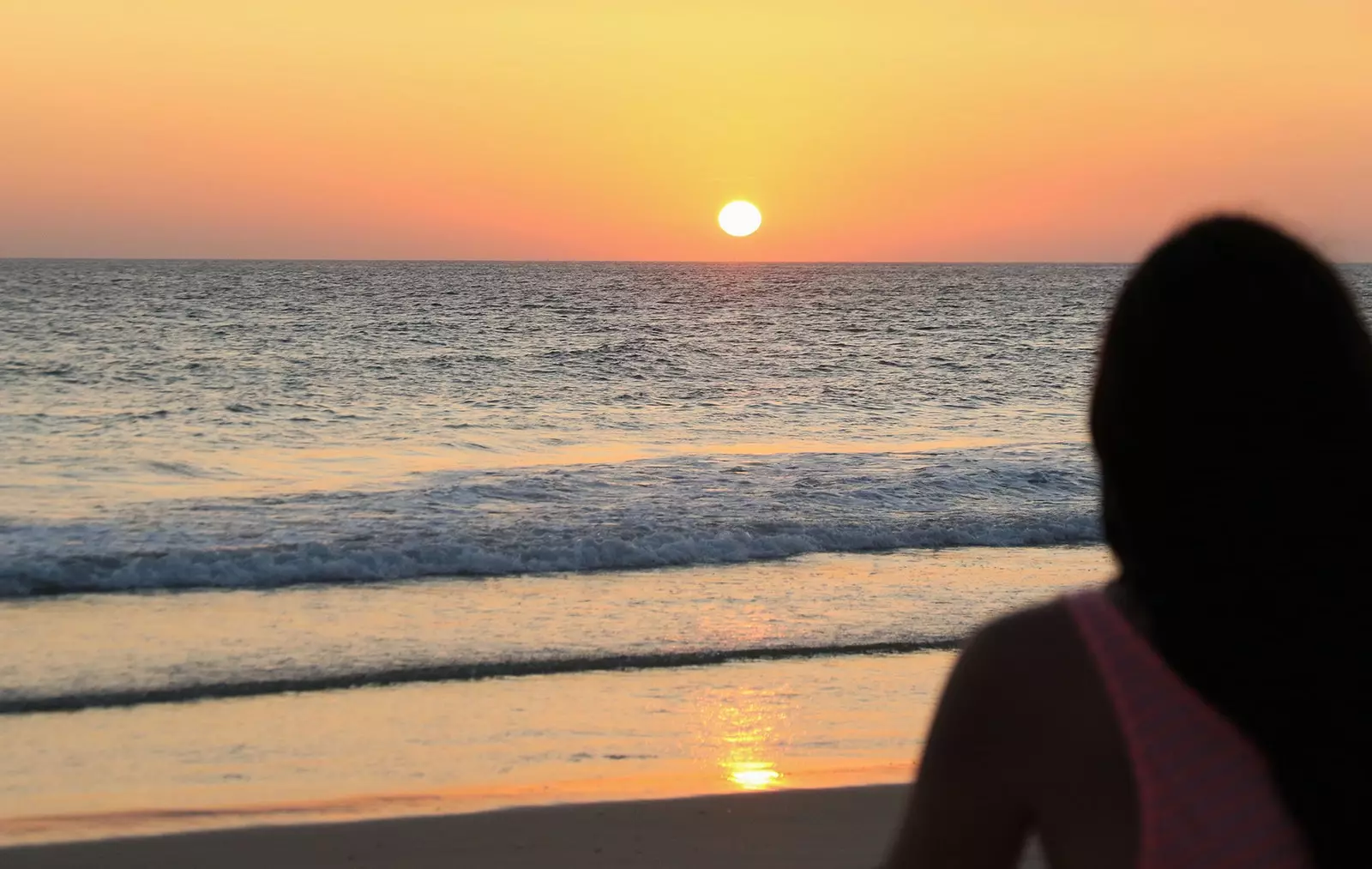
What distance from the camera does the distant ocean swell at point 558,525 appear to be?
1145cm

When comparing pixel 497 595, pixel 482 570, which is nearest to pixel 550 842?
pixel 497 595

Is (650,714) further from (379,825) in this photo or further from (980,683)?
(980,683)

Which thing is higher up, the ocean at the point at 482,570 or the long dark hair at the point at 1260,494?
the long dark hair at the point at 1260,494

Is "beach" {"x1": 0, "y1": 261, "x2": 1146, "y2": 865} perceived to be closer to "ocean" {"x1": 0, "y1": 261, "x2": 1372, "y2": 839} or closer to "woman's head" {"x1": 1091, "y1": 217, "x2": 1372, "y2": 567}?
"ocean" {"x1": 0, "y1": 261, "x2": 1372, "y2": 839}

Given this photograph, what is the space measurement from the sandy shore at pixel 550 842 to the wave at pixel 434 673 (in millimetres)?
2184

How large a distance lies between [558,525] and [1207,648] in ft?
41.1

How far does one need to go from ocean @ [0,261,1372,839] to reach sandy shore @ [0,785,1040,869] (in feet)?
0.94

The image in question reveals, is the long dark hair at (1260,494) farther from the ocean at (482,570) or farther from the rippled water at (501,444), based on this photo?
the rippled water at (501,444)

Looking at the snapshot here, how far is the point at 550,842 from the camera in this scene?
538 cm

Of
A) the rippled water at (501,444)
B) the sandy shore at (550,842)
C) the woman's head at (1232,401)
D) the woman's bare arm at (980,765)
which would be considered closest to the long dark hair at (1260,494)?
the woman's head at (1232,401)

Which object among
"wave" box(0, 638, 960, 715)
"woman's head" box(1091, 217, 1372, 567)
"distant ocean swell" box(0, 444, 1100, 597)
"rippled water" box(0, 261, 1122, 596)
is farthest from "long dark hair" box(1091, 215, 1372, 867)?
"rippled water" box(0, 261, 1122, 596)

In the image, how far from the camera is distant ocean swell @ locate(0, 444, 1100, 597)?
11445 mm

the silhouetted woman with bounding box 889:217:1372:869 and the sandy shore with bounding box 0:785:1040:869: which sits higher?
the silhouetted woman with bounding box 889:217:1372:869

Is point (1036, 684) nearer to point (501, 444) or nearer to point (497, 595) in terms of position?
point (497, 595)
